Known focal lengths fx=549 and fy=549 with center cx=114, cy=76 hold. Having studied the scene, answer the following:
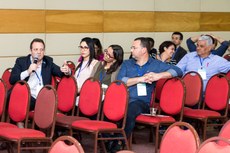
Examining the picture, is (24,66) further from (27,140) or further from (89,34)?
(89,34)

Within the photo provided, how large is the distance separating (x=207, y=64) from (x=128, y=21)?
2.71m

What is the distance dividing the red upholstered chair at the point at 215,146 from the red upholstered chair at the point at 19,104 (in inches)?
95.0

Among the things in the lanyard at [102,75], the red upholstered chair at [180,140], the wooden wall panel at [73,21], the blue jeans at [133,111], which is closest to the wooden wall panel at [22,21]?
the wooden wall panel at [73,21]

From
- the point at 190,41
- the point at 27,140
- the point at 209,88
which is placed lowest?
the point at 27,140

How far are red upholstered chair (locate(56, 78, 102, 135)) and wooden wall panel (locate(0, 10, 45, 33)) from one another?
103 inches

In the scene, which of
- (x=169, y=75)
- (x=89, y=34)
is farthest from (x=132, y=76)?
(x=89, y=34)

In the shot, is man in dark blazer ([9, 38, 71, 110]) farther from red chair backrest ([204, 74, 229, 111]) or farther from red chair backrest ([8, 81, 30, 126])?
red chair backrest ([204, 74, 229, 111])

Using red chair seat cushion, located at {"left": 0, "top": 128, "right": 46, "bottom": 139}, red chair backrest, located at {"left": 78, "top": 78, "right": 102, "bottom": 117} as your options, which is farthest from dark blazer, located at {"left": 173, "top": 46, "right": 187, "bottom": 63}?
red chair seat cushion, located at {"left": 0, "top": 128, "right": 46, "bottom": 139}

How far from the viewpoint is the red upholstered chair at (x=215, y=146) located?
3.14 metres

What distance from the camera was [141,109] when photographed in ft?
19.4

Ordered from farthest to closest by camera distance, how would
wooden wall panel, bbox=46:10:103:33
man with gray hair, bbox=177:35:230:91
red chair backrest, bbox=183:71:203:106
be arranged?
1. wooden wall panel, bbox=46:10:103:33
2. man with gray hair, bbox=177:35:230:91
3. red chair backrest, bbox=183:71:203:106

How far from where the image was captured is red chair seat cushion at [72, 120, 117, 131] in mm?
5293

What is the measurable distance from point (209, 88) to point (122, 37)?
3268mm

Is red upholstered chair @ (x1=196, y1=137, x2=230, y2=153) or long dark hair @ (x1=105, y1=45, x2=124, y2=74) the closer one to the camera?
red upholstered chair @ (x1=196, y1=137, x2=230, y2=153)
